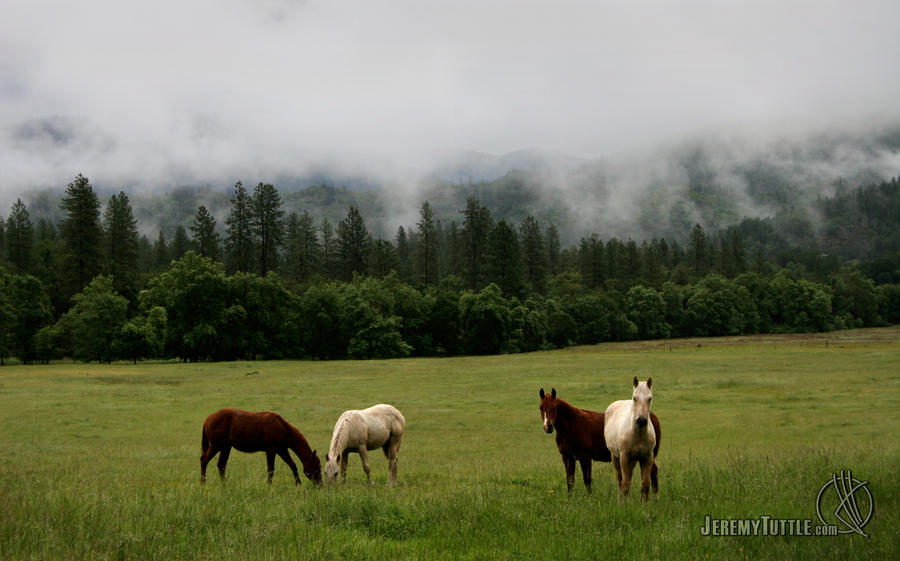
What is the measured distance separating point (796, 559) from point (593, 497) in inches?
159

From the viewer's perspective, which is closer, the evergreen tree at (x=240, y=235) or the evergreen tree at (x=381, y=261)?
the evergreen tree at (x=240, y=235)

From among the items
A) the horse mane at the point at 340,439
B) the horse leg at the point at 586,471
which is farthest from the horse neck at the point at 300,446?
the horse leg at the point at 586,471

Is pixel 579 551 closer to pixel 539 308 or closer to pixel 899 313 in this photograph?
pixel 539 308

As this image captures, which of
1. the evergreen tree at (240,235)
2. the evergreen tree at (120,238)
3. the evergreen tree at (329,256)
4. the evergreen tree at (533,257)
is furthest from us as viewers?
the evergreen tree at (533,257)

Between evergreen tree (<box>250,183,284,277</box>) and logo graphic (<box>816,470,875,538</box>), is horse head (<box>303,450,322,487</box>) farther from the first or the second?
evergreen tree (<box>250,183,284,277</box>)

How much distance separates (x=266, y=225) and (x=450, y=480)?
103m

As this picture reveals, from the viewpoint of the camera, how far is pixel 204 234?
10694 centimetres

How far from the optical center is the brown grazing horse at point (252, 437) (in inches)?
517

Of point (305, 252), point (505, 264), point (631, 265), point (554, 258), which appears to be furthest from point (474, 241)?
point (554, 258)

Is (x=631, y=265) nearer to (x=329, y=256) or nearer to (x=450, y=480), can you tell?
(x=329, y=256)

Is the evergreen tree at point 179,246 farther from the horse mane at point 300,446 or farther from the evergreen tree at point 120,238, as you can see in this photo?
the horse mane at point 300,446

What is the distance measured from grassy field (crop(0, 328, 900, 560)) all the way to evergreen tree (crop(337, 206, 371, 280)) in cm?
8711

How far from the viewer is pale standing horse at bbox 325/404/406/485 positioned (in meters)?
12.4

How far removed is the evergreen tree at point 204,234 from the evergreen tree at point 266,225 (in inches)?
326
